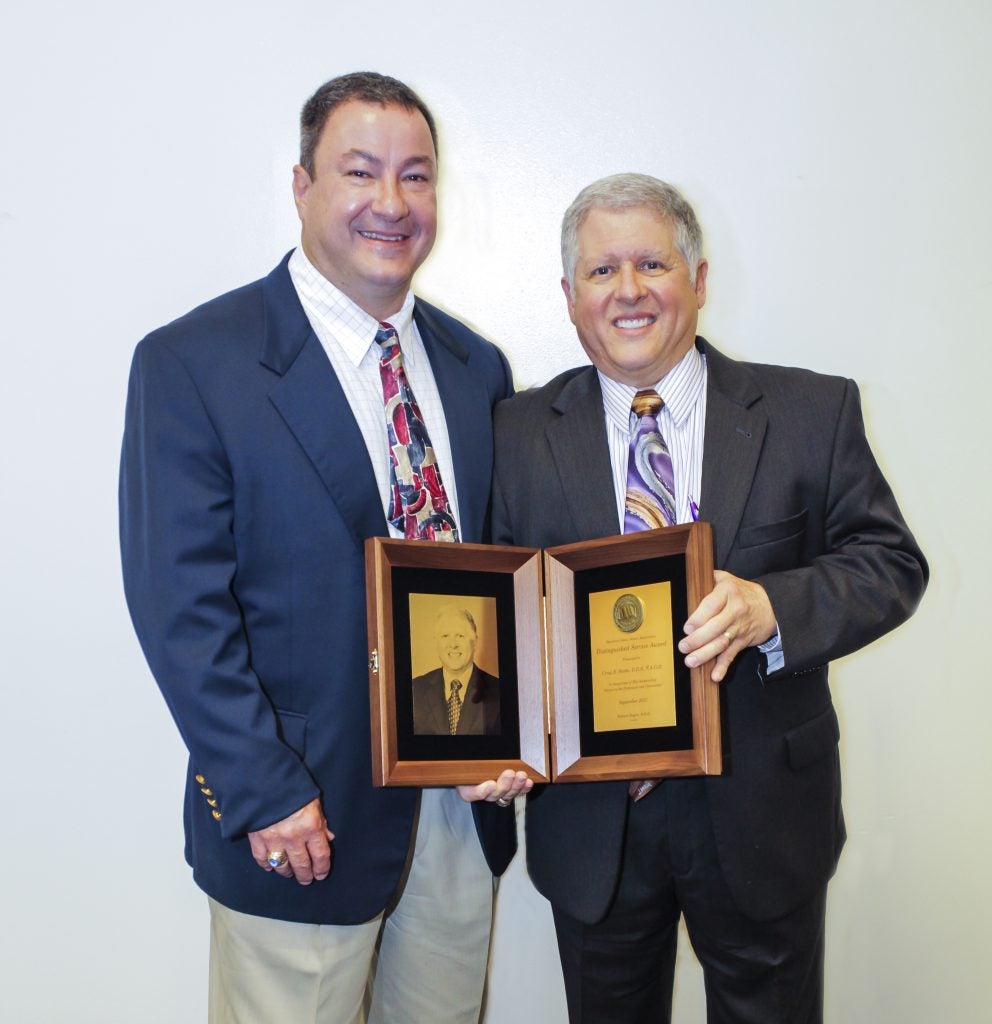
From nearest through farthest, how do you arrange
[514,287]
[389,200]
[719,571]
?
[719,571] < [389,200] < [514,287]

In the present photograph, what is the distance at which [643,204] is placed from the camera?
6.18ft

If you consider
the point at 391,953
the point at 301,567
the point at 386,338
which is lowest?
the point at 391,953

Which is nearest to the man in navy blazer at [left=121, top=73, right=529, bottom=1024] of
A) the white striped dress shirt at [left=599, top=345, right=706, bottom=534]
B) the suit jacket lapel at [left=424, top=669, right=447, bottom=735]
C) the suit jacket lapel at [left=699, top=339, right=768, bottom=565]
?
the suit jacket lapel at [left=424, top=669, right=447, bottom=735]

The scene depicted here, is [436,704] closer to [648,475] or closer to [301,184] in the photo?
[648,475]

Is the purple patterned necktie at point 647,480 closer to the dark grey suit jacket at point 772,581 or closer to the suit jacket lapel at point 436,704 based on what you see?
the dark grey suit jacket at point 772,581

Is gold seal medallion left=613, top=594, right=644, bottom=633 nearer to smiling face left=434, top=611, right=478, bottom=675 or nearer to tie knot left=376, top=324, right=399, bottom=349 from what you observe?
smiling face left=434, top=611, right=478, bottom=675

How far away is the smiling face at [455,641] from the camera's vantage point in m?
1.74

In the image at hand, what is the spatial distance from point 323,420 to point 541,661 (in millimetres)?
490

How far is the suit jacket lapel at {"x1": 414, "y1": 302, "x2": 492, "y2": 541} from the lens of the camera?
1934mm

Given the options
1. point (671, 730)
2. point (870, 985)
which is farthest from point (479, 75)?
point (870, 985)

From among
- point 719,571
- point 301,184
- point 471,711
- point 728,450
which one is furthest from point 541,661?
point 301,184

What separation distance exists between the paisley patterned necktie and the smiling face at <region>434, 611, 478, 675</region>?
0.06 ft

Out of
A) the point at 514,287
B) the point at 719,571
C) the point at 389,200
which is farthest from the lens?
the point at 514,287

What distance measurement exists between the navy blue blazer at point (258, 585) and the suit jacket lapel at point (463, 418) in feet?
0.59
